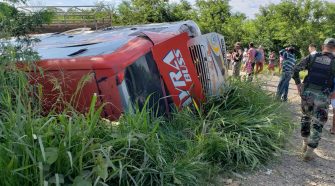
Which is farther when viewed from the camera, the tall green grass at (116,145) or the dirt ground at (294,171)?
the dirt ground at (294,171)

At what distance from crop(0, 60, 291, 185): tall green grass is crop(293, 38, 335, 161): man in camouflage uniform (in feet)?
1.47

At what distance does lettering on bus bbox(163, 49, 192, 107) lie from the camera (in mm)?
4934

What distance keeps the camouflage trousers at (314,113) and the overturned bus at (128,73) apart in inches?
57.9

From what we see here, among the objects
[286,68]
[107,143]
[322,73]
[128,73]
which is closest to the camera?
[107,143]

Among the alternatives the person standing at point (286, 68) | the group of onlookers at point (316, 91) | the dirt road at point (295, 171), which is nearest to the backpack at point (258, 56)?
the person standing at point (286, 68)

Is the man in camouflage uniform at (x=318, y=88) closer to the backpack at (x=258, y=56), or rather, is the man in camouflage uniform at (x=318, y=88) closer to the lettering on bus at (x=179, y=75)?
the lettering on bus at (x=179, y=75)

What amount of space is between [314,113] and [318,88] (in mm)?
326

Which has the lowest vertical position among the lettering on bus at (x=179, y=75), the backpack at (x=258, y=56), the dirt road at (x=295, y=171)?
the dirt road at (x=295, y=171)

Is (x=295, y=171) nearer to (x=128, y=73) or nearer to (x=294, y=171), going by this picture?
(x=294, y=171)

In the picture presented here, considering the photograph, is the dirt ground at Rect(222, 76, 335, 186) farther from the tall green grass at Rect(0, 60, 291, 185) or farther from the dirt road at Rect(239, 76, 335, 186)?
the tall green grass at Rect(0, 60, 291, 185)

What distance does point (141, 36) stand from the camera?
4.96 meters

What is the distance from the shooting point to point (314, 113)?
484 centimetres

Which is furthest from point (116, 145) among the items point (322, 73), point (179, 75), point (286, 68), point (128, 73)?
point (286, 68)

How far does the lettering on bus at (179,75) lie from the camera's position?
16.2 ft
